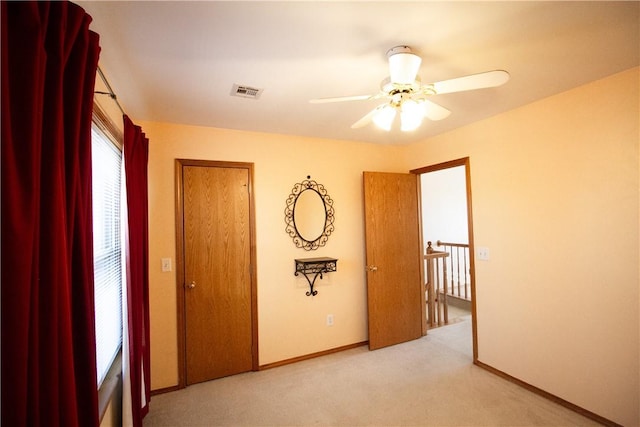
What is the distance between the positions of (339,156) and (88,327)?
8.99 ft

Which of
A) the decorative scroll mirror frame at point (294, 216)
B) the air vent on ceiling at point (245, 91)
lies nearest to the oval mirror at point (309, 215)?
the decorative scroll mirror frame at point (294, 216)

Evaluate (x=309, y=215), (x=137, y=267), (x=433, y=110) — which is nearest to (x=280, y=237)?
(x=309, y=215)

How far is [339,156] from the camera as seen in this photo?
3371 millimetres

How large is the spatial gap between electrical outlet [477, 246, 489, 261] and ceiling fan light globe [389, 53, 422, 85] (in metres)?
1.96

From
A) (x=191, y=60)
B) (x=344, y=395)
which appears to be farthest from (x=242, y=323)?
(x=191, y=60)

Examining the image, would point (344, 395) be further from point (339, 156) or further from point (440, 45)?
point (440, 45)

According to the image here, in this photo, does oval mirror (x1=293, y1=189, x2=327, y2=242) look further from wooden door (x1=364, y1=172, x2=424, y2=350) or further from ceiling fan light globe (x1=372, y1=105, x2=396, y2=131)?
ceiling fan light globe (x1=372, y1=105, x2=396, y2=131)

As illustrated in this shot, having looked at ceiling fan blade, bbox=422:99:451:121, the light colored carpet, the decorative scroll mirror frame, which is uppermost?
ceiling fan blade, bbox=422:99:451:121

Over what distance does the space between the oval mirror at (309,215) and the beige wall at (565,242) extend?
5.08 ft

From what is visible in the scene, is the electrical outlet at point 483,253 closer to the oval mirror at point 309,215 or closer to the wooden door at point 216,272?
the oval mirror at point 309,215

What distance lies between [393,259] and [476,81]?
2.35 meters

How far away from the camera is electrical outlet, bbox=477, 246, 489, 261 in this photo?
2781mm

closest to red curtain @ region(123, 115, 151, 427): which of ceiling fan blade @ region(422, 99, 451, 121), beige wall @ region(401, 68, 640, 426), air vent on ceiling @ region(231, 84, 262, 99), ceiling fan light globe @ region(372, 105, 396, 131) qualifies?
air vent on ceiling @ region(231, 84, 262, 99)

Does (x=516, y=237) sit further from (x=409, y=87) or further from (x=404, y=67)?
(x=404, y=67)
